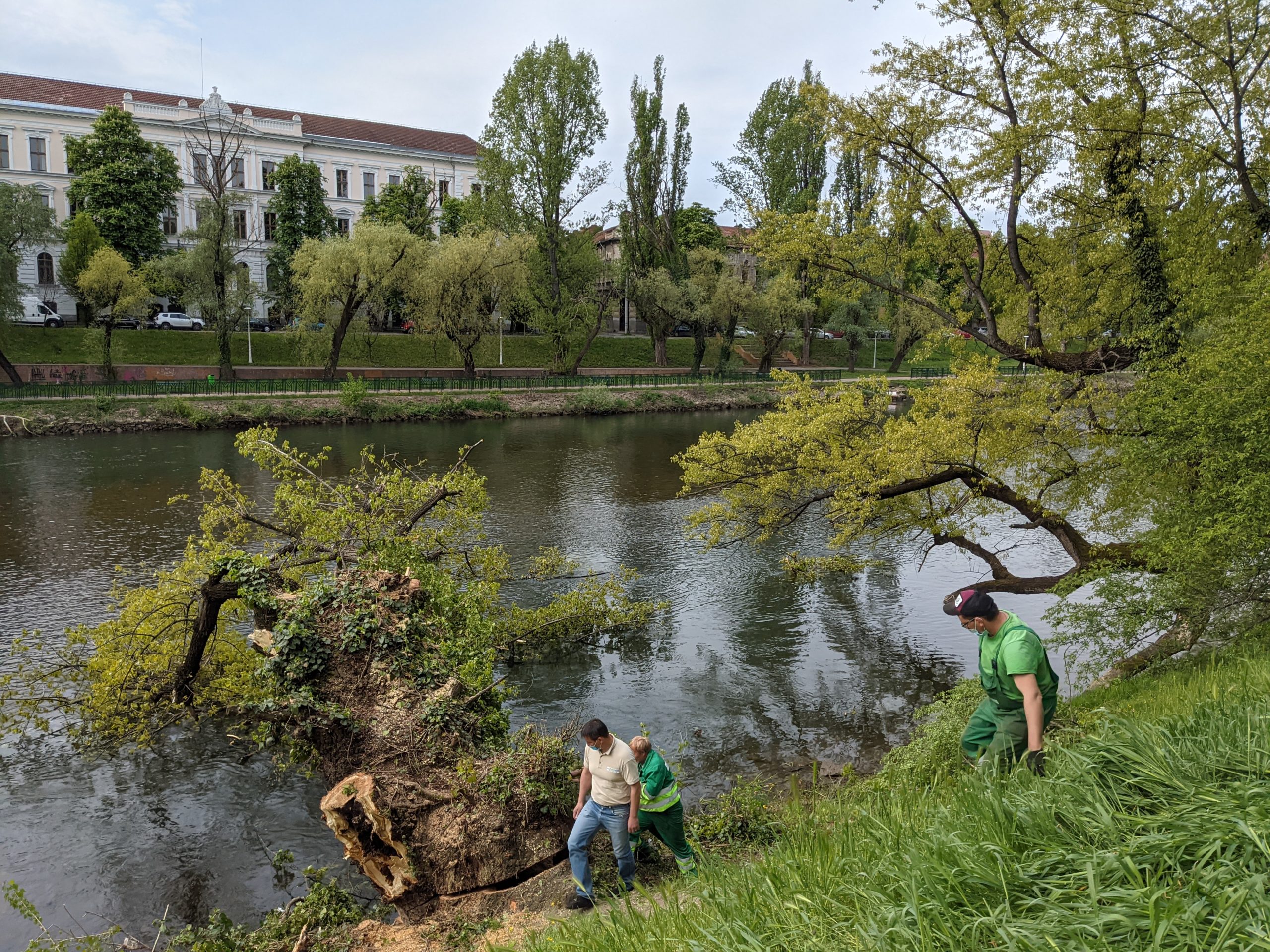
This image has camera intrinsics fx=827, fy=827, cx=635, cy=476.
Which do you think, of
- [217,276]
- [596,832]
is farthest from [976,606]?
[217,276]

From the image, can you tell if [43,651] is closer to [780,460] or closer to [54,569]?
[54,569]

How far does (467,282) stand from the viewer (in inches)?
1887

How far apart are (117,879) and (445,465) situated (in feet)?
79.8

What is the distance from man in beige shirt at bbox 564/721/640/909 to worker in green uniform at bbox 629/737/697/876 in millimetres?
130

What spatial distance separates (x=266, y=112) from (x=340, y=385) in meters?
44.2

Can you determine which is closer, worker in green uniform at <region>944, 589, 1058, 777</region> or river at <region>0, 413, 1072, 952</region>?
worker in green uniform at <region>944, 589, 1058, 777</region>

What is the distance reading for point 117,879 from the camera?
30.8 feet

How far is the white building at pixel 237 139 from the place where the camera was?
216 feet

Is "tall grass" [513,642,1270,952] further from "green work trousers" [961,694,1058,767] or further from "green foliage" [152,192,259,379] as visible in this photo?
"green foliage" [152,192,259,379]

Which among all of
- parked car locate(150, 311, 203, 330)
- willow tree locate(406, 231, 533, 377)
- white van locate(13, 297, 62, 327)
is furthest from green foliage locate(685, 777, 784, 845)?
white van locate(13, 297, 62, 327)

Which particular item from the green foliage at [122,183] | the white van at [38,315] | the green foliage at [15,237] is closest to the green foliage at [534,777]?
the green foliage at [15,237]

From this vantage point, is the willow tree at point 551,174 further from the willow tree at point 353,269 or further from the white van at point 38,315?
the white van at point 38,315

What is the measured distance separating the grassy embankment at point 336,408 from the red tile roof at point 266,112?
33.0 metres

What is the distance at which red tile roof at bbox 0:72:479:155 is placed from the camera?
68.3 meters
